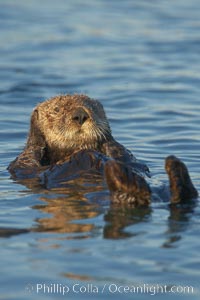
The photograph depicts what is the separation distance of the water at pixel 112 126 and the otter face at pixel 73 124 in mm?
602

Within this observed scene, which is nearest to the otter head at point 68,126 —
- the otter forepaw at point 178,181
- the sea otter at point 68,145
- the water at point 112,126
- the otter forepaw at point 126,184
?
the sea otter at point 68,145

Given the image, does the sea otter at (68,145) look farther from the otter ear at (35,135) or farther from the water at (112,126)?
the water at (112,126)

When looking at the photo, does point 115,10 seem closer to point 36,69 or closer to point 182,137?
point 36,69

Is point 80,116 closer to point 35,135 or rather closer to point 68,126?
point 68,126

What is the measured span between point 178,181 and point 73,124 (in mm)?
1831

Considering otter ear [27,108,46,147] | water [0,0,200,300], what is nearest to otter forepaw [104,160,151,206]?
water [0,0,200,300]

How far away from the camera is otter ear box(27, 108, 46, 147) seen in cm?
835

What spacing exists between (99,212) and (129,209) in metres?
0.25

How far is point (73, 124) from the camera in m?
7.94

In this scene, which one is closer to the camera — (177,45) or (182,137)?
(182,137)

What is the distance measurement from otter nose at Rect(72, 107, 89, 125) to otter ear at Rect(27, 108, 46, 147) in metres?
0.57

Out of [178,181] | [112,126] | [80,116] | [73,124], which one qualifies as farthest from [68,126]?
[112,126]

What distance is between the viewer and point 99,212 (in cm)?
671

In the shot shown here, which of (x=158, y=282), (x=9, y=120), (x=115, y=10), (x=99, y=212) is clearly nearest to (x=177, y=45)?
(x=115, y=10)
